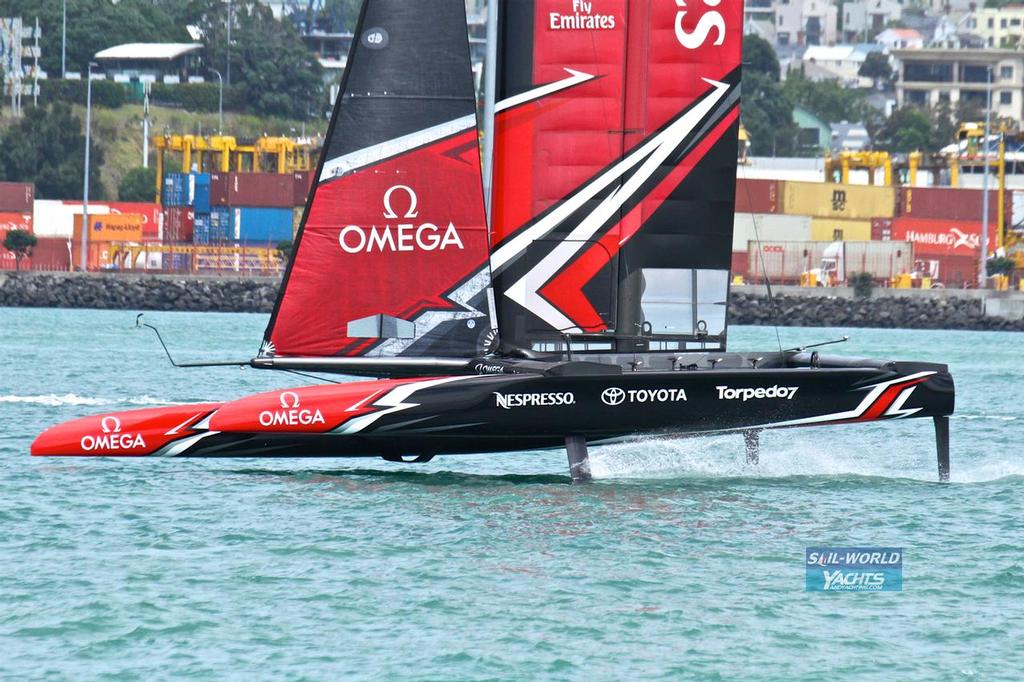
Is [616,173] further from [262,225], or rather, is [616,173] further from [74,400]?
[262,225]

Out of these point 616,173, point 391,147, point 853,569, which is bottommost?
point 853,569

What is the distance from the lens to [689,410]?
36.6 ft

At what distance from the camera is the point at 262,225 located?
62.8 meters

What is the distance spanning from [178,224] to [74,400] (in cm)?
4520

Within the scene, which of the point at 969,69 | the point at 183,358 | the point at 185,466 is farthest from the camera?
the point at 969,69

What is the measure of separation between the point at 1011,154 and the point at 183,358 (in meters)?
50.5

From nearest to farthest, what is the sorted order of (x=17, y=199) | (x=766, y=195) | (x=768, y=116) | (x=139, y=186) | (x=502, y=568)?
(x=502, y=568) → (x=766, y=195) → (x=17, y=199) → (x=139, y=186) → (x=768, y=116)

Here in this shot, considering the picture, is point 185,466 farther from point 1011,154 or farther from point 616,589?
point 1011,154

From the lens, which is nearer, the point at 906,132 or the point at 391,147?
the point at 391,147

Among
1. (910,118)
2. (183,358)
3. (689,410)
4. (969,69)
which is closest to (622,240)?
(689,410)

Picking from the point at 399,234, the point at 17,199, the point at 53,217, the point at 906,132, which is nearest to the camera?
the point at 399,234

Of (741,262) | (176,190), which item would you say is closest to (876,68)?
(741,262)

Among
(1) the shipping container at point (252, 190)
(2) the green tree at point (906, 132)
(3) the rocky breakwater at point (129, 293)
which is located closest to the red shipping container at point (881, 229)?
(1) the shipping container at point (252, 190)

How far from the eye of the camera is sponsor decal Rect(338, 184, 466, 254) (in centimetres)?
1152
